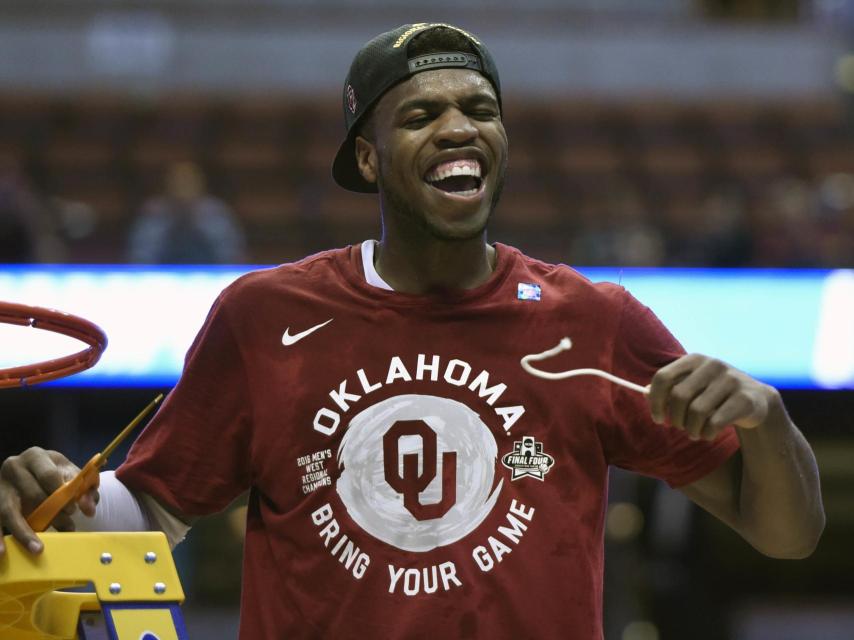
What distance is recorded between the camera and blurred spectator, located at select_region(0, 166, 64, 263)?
249 inches

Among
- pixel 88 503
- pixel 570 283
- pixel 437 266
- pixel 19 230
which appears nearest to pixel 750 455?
pixel 570 283

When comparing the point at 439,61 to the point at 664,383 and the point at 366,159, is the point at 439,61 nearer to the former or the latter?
the point at 366,159

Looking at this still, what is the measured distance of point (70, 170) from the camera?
9.51 metres

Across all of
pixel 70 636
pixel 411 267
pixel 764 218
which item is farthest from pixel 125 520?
pixel 764 218

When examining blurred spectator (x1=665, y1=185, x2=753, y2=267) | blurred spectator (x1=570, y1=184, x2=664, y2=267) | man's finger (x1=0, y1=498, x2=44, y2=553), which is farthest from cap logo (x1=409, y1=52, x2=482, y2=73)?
blurred spectator (x1=665, y1=185, x2=753, y2=267)

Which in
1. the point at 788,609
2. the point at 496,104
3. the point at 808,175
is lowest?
the point at 788,609

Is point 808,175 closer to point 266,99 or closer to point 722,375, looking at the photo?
point 266,99

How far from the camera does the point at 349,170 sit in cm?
242

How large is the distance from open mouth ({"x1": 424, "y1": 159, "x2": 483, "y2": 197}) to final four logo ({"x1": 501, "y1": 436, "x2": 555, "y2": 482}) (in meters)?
0.41

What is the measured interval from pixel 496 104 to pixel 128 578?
0.98 m

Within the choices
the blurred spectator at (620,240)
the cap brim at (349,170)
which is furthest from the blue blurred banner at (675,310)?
the cap brim at (349,170)

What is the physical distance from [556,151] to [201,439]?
326 inches

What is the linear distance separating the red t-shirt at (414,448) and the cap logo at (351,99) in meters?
0.29

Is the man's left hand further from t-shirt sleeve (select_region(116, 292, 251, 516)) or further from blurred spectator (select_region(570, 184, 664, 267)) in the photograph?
blurred spectator (select_region(570, 184, 664, 267))
